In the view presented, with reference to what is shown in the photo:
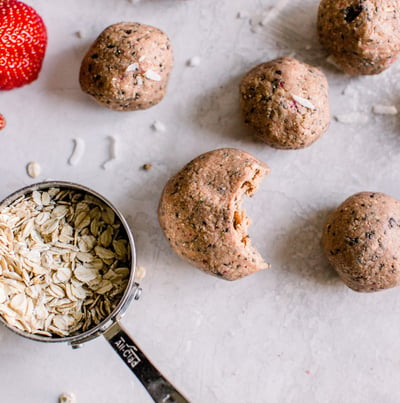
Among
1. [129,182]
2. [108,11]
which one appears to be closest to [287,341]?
[129,182]

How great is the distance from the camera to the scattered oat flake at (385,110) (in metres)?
1.56

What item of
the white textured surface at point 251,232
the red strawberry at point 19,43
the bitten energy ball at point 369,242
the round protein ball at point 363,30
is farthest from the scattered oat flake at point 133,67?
the bitten energy ball at point 369,242

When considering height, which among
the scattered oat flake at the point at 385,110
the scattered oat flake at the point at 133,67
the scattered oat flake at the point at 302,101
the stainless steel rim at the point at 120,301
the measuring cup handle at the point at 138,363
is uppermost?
the scattered oat flake at the point at 133,67

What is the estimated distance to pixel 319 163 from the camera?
1.58m

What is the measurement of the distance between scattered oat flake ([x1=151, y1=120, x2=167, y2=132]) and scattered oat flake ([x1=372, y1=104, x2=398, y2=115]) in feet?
1.89

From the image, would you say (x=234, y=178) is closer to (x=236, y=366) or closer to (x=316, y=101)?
(x=316, y=101)

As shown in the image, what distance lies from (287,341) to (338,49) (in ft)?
2.57

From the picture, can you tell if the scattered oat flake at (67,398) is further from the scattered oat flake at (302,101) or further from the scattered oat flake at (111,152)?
the scattered oat flake at (302,101)

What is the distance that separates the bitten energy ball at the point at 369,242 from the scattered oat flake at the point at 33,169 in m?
0.80

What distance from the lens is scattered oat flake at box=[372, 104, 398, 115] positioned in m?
1.56

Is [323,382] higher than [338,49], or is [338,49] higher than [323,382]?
[338,49]

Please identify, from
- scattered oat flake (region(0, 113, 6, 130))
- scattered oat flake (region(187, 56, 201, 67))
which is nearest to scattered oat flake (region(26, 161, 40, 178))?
scattered oat flake (region(0, 113, 6, 130))

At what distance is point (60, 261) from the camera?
1458 millimetres

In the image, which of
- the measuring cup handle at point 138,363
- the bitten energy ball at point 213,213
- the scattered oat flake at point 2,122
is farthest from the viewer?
the scattered oat flake at point 2,122
